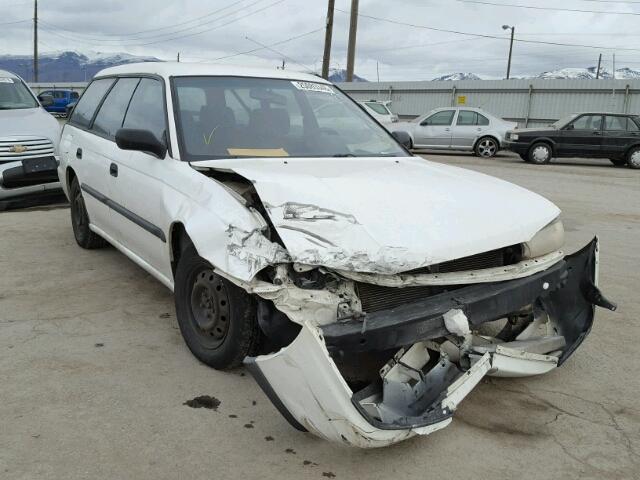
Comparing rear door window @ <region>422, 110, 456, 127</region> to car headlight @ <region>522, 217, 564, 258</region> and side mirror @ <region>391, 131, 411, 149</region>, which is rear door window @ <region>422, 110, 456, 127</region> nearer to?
side mirror @ <region>391, 131, 411, 149</region>

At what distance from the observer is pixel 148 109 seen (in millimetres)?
4340

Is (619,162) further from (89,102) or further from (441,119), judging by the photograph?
(89,102)

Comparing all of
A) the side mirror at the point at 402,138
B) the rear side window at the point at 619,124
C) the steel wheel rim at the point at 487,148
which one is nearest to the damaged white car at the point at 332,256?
the side mirror at the point at 402,138

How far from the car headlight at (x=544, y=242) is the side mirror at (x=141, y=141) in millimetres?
2207

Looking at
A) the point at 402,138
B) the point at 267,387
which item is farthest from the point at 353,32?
the point at 267,387

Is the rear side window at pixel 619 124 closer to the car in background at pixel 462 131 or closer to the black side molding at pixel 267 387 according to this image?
the car in background at pixel 462 131

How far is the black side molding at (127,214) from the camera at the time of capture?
3.82 meters

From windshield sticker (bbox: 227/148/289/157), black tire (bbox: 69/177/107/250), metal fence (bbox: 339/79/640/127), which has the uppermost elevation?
metal fence (bbox: 339/79/640/127)

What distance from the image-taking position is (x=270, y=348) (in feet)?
9.66

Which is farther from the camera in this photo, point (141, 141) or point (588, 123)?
point (588, 123)

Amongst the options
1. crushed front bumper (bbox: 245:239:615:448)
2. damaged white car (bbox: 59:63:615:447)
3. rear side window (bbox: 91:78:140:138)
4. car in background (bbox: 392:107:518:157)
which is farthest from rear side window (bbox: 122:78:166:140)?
car in background (bbox: 392:107:518:157)

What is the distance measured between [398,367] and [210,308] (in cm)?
112

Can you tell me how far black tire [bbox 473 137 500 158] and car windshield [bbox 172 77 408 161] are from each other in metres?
14.2

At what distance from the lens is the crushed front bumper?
2.45m
